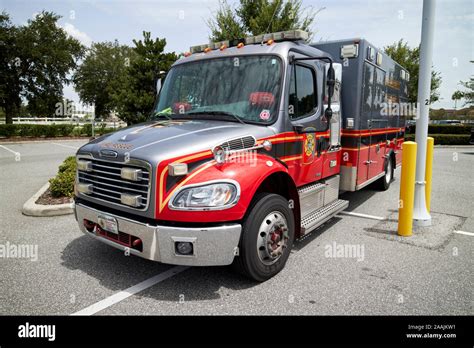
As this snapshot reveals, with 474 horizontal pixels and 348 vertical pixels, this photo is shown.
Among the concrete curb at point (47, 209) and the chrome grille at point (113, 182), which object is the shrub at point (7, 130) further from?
the chrome grille at point (113, 182)

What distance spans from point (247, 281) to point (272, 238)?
54 centimetres

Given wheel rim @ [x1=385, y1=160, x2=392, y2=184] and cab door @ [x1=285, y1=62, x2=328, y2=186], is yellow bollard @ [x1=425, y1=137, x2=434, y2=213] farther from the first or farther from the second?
wheel rim @ [x1=385, y1=160, x2=392, y2=184]

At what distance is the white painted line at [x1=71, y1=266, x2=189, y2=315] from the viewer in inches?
130

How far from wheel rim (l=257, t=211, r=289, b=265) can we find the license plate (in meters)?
1.47

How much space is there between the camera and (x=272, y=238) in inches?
152

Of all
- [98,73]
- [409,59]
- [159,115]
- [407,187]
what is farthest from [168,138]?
[98,73]

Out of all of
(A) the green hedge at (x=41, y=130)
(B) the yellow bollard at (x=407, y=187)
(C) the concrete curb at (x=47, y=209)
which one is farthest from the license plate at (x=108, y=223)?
(A) the green hedge at (x=41, y=130)

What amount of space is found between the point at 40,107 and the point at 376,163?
40.3m

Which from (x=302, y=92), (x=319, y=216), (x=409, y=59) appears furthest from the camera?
(x=409, y=59)

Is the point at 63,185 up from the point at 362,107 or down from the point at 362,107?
down

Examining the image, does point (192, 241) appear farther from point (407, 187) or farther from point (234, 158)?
point (407, 187)

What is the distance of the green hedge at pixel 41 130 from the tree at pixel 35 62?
9.33 m

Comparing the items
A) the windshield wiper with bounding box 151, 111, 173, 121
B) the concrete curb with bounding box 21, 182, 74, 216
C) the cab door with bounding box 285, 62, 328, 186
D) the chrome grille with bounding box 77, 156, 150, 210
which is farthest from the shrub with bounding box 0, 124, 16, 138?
the cab door with bounding box 285, 62, 328, 186
